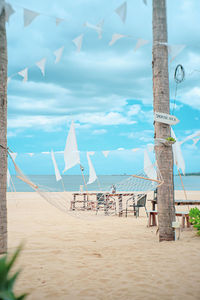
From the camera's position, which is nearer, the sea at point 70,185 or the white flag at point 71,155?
the sea at point 70,185

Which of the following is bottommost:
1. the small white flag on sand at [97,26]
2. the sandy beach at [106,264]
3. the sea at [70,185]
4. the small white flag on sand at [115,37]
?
the sandy beach at [106,264]

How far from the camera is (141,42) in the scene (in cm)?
362

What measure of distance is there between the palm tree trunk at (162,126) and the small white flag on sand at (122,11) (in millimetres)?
1574

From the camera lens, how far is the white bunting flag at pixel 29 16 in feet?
9.54

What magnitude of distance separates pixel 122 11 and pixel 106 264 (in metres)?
2.51

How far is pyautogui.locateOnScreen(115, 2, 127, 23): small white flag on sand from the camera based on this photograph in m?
2.88

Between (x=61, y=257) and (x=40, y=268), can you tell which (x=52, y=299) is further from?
(x=61, y=257)

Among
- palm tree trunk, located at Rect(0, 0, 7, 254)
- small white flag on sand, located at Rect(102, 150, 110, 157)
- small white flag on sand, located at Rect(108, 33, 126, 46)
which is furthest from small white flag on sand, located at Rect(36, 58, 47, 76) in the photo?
small white flag on sand, located at Rect(102, 150, 110, 157)

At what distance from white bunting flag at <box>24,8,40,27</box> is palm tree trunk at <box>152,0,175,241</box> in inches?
78.9

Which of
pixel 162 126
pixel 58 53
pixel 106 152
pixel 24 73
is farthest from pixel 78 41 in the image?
pixel 106 152

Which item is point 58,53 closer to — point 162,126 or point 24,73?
point 24,73

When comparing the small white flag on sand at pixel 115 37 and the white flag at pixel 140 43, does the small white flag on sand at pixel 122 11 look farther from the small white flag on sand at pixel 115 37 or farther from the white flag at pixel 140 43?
the white flag at pixel 140 43

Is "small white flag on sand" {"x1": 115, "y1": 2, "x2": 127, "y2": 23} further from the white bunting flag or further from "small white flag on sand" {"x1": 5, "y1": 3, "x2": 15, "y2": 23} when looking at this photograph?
"small white flag on sand" {"x1": 5, "y1": 3, "x2": 15, "y2": 23}

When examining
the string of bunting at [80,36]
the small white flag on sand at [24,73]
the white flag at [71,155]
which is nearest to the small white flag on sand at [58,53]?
the string of bunting at [80,36]
